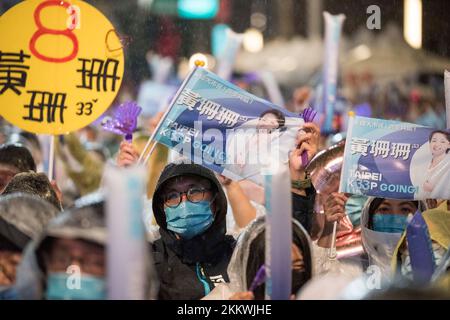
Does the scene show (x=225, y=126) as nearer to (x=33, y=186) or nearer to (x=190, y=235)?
(x=190, y=235)

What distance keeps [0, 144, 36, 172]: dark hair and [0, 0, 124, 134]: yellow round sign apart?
34cm

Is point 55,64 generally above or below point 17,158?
above

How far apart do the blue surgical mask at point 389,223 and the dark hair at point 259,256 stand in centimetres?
66

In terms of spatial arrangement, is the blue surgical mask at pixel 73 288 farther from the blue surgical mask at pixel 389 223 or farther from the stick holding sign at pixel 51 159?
the blue surgical mask at pixel 389 223

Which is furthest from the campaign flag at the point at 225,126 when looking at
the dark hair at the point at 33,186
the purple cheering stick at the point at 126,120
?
the dark hair at the point at 33,186

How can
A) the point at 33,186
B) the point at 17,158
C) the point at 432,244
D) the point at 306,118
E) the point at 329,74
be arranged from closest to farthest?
the point at 432,244 → the point at 33,186 → the point at 306,118 → the point at 17,158 → the point at 329,74

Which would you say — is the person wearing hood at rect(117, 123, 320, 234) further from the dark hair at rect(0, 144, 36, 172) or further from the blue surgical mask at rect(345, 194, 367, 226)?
the dark hair at rect(0, 144, 36, 172)

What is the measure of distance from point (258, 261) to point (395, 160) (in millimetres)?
1138

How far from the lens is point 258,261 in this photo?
11.5ft

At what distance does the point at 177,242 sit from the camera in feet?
12.8

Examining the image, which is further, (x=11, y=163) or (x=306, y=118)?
(x=11, y=163)

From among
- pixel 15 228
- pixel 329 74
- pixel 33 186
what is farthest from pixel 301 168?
pixel 329 74

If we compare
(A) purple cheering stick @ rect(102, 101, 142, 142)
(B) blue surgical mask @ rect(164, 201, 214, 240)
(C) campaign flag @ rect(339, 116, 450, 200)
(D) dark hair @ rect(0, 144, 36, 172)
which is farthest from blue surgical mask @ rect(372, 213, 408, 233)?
(D) dark hair @ rect(0, 144, 36, 172)

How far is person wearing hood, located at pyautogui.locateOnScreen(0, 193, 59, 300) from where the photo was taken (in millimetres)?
3307
